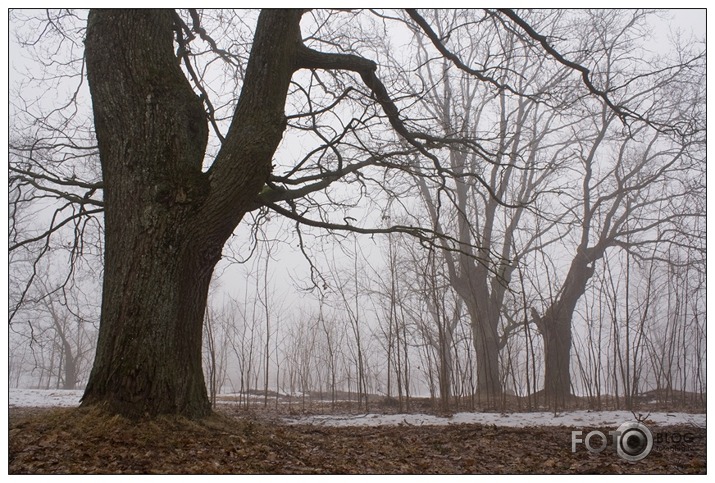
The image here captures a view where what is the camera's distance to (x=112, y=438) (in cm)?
254

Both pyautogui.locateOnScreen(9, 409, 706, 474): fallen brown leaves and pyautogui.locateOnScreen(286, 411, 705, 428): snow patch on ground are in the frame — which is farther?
pyautogui.locateOnScreen(286, 411, 705, 428): snow patch on ground

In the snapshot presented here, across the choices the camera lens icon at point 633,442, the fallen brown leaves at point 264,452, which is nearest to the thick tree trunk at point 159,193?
the fallen brown leaves at point 264,452

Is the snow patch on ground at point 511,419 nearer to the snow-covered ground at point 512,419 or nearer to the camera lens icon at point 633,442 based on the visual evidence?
the snow-covered ground at point 512,419

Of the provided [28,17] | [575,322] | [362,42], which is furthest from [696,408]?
[28,17]

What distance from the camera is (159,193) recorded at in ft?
10.2

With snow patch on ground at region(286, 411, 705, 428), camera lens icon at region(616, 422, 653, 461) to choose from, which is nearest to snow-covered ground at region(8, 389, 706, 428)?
snow patch on ground at region(286, 411, 705, 428)

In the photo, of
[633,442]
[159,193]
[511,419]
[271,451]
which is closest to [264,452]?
[271,451]

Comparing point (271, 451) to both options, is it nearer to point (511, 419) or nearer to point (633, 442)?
point (633, 442)

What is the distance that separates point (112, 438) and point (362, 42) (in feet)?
15.8

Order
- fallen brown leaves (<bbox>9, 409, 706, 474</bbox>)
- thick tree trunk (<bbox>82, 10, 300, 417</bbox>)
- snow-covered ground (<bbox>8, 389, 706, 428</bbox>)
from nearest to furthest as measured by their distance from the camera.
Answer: fallen brown leaves (<bbox>9, 409, 706, 474</bbox>), thick tree trunk (<bbox>82, 10, 300, 417</bbox>), snow-covered ground (<bbox>8, 389, 706, 428</bbox>)

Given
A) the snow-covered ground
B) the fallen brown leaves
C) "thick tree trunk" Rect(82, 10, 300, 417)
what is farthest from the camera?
the snow-covered ground

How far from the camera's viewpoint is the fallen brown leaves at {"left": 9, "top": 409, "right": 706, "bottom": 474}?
7.61ft

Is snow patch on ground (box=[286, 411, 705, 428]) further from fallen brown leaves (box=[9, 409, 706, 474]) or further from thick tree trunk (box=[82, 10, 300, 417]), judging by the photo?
thick tree trunk (box=[82, 10, 300, 417])

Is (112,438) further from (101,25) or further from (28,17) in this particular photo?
(28,17)
